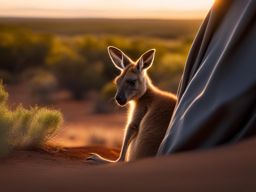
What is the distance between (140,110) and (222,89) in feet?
7.61

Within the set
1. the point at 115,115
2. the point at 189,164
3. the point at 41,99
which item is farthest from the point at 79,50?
the point at 189,164

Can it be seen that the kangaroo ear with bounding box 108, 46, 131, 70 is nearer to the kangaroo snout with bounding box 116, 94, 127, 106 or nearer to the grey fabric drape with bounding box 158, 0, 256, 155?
the kangaroo snout with bounding box 116, 94, 127, 106

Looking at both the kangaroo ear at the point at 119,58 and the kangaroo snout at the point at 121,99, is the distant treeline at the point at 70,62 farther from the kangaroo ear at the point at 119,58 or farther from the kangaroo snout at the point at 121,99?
the kangaroo snout at the point at 121,99

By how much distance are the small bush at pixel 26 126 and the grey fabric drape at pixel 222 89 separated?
2.56 meters

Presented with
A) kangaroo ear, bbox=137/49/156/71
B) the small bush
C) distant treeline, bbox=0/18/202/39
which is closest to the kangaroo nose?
kangaroo ear, bbox=137/49/156/71

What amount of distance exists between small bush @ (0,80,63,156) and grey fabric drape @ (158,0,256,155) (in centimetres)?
256

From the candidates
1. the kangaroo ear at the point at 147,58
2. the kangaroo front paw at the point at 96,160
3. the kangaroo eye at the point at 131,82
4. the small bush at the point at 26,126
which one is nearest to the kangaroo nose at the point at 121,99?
the kangaroo eye at the point at 131,82

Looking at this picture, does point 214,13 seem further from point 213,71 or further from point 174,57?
point 174,57

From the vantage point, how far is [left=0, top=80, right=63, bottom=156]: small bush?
11.3 metres

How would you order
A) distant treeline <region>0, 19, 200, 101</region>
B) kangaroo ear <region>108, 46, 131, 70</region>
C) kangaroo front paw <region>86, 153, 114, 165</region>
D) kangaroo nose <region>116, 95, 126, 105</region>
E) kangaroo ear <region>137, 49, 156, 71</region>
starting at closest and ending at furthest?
kangaroo front paw <region>86, 153, 114, 165</region>
kangaroo nose <region>116, 95, 126, 105</region>
kangaroo ear <region>137, 49, 156, 71</region>
kangaroo ear <region>108, 46, 131, 70</region>
distant treeline <region>0, 19, 200, 101</region>

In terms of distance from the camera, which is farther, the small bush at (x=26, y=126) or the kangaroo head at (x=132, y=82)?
the kangaroo head at (x=132, y=82)

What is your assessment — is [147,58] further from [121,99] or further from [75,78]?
[75,78]

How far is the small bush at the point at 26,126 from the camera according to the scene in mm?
11266

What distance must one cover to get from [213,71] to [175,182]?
2.45m
